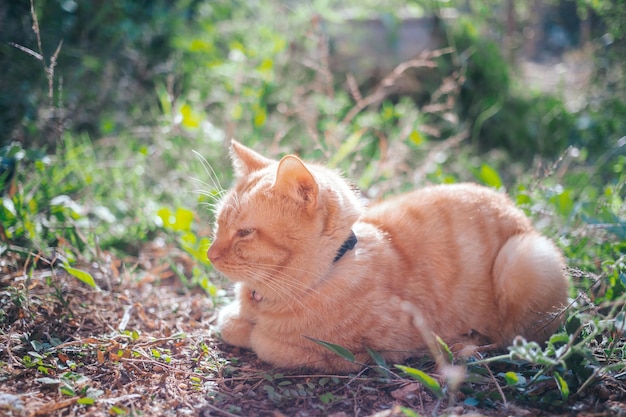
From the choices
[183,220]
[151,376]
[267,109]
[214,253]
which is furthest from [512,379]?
[267,109]

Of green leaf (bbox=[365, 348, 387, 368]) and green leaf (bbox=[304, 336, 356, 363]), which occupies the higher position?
green leaf (bbox=[304, 336, 356, 363])

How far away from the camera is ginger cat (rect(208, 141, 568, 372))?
2082mm

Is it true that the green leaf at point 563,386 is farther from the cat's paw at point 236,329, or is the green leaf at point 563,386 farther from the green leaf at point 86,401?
the green leaf at point 86,401

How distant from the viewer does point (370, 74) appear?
5.18 metres

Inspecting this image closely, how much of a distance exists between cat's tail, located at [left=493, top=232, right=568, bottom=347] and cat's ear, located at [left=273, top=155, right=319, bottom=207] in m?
0.94

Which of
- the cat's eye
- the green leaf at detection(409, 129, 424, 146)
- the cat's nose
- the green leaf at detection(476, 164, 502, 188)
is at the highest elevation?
the green leaf at detection(409, 129, 424, 146)

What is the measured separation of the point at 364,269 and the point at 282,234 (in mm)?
380

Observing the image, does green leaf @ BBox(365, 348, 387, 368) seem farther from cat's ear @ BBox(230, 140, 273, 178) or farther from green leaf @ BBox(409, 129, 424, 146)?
green leaf @ BBox(409, 129, 424, 146)

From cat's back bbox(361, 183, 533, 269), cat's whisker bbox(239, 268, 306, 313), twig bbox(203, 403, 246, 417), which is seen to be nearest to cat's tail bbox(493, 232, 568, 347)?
cat's back bbox(361, 183, 533, 269)

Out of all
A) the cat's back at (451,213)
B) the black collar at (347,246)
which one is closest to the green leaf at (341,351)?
the black collar at (347,246)

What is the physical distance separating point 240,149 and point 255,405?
1.07 meters

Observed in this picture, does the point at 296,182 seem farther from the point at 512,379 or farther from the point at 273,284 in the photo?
the point at 512,379

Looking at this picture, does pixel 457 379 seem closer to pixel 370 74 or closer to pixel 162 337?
pixel 162 337

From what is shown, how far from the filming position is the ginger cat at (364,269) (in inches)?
82.0
